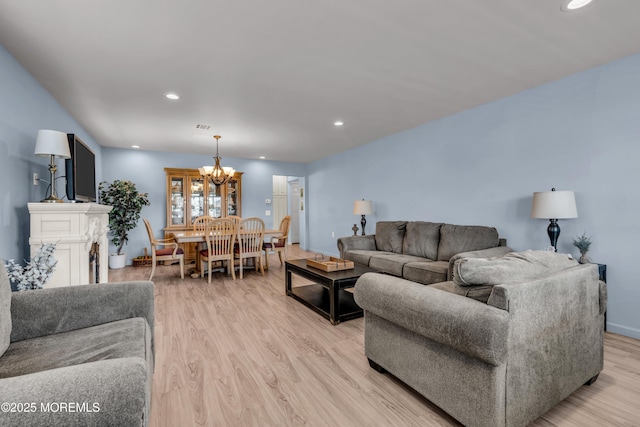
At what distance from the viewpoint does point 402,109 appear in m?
3.74

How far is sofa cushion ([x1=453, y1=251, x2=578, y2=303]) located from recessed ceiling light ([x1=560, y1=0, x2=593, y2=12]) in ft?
5.27

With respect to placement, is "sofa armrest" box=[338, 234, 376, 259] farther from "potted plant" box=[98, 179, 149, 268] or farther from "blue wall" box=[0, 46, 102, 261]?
"potted plant" box=[98, 179, 149, 268]

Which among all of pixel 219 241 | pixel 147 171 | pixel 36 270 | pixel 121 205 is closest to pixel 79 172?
pixel 36 270

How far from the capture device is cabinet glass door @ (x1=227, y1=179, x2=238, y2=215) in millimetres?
6661

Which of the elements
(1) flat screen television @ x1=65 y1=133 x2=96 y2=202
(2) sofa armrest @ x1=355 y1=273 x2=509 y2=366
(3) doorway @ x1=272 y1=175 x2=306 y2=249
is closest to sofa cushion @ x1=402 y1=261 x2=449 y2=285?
(2) sofa armrest @ x1=355 y1=273 x2=509 y2=366

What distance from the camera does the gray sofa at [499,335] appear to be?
50.3 inches

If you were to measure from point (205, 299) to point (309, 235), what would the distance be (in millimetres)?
4319

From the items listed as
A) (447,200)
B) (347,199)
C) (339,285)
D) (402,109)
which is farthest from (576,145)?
(347,199)

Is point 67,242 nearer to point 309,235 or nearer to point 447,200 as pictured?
point 447,200

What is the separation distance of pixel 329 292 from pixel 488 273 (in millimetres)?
2061

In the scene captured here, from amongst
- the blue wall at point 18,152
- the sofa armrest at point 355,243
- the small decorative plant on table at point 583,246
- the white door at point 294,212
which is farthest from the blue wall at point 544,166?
the blue wall at point 18,152

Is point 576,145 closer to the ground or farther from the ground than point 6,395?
farther from the ground

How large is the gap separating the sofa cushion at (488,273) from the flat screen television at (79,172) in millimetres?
3240

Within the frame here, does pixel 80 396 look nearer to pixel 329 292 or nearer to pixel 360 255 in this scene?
pixel 329 292
